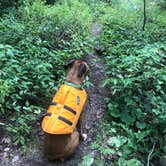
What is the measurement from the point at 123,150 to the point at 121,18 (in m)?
6.41

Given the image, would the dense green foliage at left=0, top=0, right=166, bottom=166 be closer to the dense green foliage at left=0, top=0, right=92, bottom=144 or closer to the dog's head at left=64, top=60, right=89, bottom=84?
the dense green foliage at left=0, top=0, right=92, bottom=144

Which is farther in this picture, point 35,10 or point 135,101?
point 35,10

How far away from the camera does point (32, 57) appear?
5.06 metres

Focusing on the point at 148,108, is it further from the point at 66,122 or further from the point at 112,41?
the point at 112,41

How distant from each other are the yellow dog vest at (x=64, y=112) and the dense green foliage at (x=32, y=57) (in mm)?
714

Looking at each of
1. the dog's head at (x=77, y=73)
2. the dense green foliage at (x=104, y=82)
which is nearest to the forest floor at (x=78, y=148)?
the dense green foliage at (x=104, y=82)

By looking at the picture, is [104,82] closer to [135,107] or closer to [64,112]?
[135,107]

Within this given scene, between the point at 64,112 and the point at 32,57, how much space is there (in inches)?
83.5

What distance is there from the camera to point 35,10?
8.30 m

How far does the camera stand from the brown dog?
3.21m

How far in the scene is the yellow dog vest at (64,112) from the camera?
124 inches

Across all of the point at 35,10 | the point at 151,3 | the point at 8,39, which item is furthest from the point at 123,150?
the point at 151,3

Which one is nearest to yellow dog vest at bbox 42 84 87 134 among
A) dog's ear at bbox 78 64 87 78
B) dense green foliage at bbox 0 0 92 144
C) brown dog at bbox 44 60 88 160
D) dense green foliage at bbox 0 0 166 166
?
brown dog at bbox 44 60 88 160

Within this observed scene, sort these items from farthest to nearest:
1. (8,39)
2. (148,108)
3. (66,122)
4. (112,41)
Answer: (112,41) < (8,39) < (148,108) < (66,122)
